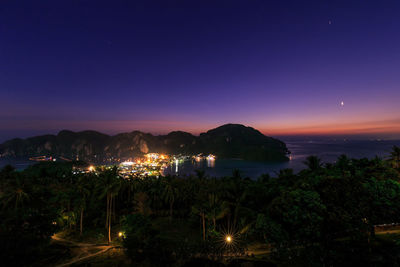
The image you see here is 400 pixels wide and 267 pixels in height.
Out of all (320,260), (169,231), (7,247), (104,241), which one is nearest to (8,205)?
(7,247)

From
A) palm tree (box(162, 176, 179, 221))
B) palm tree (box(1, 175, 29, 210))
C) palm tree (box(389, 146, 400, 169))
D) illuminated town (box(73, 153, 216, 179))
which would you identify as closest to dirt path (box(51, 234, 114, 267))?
palm tree (box(1, 175, 29, 210))

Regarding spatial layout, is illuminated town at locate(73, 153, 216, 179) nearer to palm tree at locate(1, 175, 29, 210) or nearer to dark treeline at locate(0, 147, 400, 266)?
dark treeline at locate(0, 147, 400, 266)

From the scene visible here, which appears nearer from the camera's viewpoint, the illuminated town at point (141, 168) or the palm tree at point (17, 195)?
the palm tree at point (17, 195)

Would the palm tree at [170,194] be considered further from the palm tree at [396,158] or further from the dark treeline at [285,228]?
the palm tree at [396,158]

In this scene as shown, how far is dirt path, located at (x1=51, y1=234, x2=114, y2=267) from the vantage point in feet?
56.0

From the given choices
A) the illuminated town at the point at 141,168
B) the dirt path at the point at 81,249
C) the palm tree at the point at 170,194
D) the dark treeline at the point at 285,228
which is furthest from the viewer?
the illuminated town at the point at 141,168

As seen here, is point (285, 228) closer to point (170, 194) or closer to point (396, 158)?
point (170, 194)

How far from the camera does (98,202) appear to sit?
31578mm

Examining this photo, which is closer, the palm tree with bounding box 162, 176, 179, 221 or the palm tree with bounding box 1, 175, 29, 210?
the palm tree with bounding box 1, 175, 29, 210

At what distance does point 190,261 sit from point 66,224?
2051 cm

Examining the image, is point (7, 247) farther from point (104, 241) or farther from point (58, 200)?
point (58, 200)

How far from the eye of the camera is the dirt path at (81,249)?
17.1 m

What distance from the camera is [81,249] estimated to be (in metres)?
19.6

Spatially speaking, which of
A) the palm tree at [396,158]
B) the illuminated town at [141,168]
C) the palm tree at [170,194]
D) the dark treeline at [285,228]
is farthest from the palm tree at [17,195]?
the palm tree at [396,158]
